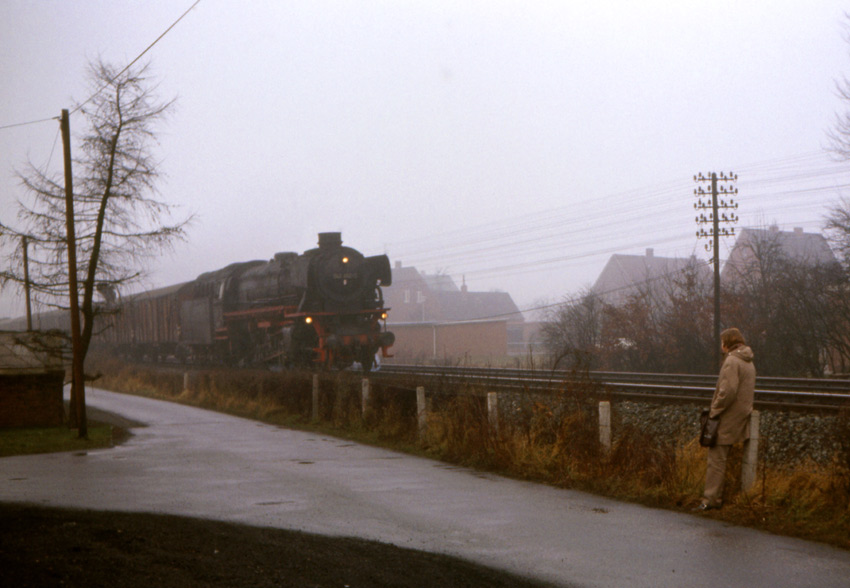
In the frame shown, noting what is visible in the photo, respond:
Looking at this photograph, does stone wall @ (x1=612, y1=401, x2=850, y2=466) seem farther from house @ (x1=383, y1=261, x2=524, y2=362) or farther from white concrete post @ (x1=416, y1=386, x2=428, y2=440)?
house @ (x1=383, y1=261, x2=524, y2=362)

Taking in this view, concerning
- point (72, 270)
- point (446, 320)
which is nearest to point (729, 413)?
point (72, 270)

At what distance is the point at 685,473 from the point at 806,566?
3126mm

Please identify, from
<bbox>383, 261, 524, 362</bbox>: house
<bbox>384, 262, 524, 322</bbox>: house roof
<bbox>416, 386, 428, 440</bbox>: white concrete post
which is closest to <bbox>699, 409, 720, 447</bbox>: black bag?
<bbox>416, 386, 428, 440</bbox>: white concrete post

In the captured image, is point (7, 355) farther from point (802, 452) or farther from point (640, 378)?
point (802, 452)

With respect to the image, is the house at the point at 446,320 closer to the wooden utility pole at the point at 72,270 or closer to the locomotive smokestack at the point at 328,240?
the locomotive smokestack at the point at 328,240

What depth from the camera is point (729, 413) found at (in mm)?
8906

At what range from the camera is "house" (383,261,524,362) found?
6450 cm

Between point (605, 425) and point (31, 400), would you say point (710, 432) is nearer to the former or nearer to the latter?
point (605, 425)

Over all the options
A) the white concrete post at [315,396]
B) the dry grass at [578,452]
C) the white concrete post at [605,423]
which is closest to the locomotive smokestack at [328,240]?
the dry grass at [578,452]

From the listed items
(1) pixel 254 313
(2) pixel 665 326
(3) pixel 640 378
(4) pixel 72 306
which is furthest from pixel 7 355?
(2) pixel 665 326

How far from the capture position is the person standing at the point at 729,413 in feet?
28.9

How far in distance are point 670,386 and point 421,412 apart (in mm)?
5230

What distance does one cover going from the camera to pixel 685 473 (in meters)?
9.90

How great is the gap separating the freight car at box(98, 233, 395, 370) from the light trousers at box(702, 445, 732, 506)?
1589 centimetres
